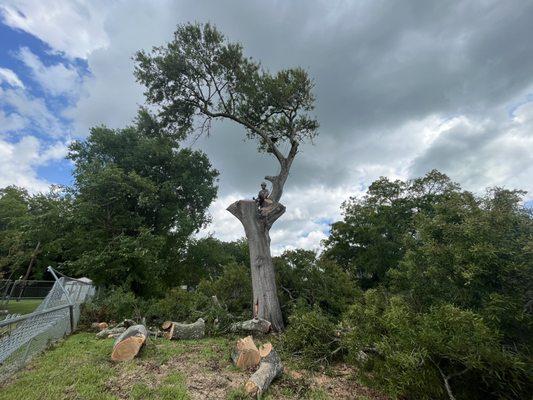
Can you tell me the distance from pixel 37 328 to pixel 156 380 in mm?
2731

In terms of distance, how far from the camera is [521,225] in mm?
3648

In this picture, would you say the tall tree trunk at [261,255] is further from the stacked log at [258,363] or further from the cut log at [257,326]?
the stacked log at [258,363]

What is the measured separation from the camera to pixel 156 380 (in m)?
3.95

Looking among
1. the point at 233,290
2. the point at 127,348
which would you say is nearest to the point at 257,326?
the point at 233,290

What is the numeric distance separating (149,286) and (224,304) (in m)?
8.90

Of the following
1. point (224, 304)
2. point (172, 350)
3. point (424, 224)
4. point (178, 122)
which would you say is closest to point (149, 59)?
point (178, 122)

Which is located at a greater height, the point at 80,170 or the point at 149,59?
the point at 149,59

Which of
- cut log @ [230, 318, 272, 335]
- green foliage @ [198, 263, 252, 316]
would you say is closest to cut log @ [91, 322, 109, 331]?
green foliage @ [198, 263, 252, 316]

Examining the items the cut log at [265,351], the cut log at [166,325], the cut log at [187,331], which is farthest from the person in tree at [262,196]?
the cut log at [265,351]

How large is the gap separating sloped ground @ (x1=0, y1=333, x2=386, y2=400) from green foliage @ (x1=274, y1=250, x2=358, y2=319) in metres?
2.98

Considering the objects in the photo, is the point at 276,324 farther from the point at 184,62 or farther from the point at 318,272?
the point at 184,62

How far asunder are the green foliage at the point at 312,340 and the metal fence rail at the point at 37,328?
4095mm

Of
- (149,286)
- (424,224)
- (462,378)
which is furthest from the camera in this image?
(149,286)

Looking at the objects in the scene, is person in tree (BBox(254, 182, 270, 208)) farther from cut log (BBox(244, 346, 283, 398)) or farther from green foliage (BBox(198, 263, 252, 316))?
cut log (BBox(244, 346, 283, 398))
